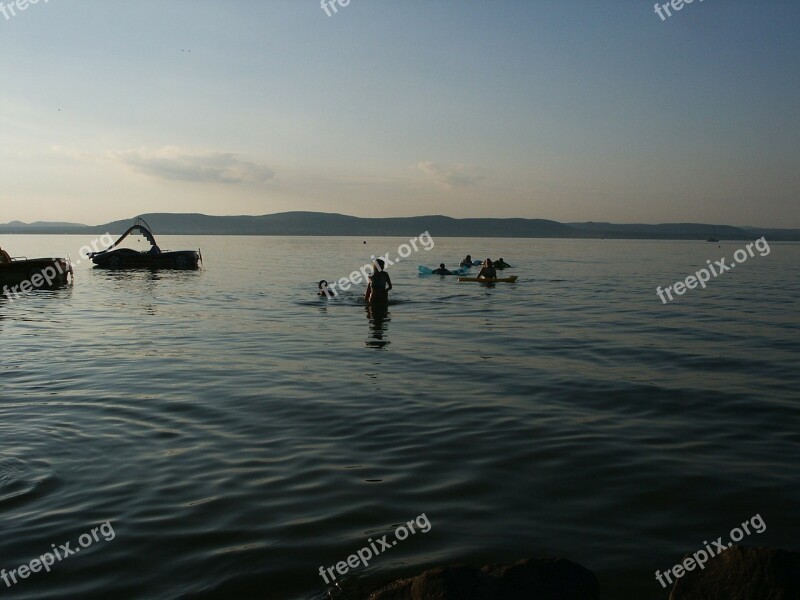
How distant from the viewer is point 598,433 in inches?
354

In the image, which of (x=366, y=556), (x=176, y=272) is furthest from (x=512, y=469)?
(x=176, y=272)

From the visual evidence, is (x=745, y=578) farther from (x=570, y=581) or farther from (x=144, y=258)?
(x=144, y=258)

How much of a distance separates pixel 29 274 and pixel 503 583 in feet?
114

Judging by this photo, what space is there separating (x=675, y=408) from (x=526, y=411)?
2297 millimetres

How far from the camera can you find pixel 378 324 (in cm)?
2039

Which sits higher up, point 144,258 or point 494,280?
point 144,258

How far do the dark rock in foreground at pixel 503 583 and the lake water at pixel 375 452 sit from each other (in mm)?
778

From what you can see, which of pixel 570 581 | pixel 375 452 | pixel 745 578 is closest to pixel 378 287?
pixel 375 452

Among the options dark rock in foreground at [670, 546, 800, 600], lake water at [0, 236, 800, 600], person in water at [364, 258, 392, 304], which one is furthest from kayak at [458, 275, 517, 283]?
dark rock in foreground at [670, 546, 800, 600]

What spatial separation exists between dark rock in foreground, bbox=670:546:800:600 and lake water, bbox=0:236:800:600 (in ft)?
1.89

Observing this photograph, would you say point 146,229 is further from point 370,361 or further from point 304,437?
point 304,437

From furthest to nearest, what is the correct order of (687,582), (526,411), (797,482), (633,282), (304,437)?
(633,282)
(526,411)
(304,437)
(797,482)
(687,582)

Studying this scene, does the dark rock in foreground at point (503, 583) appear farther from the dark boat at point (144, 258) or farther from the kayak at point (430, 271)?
the dark boat at point (144, 258)

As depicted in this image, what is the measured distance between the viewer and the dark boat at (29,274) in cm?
3294
